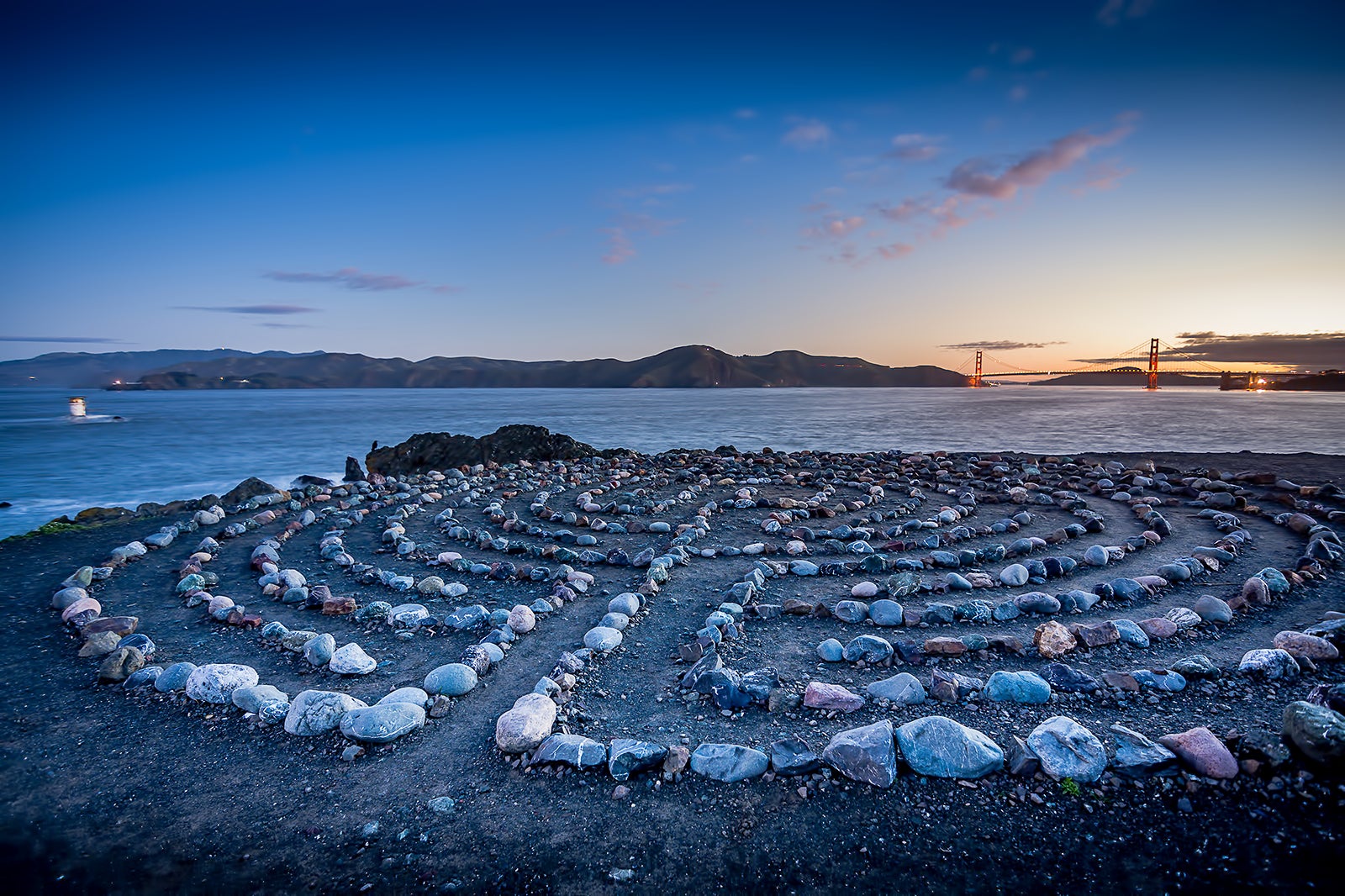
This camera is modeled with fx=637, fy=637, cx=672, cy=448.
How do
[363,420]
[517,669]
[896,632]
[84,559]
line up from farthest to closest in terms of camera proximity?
1. [363,420]
2. [84,559]
3. [896,632]
4. [517,669]

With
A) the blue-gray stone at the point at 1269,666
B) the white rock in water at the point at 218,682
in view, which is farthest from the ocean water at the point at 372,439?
the blue-gray stone at the point at 1269,666

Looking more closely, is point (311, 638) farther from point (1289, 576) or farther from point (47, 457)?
point (47, 457)

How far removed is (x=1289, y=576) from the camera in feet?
18.4

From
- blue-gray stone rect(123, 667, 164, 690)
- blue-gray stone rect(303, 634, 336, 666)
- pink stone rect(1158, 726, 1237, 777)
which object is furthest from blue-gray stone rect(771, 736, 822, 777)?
blue-gray stone rect(123, 667, 164, 690)

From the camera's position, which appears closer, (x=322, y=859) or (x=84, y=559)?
(x=322, y=859)

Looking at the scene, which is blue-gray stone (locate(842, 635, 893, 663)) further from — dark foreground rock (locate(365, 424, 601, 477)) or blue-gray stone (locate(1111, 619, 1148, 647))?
dark foreground rock (locate(365, 424, 601, 477))

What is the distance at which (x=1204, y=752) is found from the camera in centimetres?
290

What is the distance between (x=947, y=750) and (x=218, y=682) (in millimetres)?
4320

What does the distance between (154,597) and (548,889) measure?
5701mm

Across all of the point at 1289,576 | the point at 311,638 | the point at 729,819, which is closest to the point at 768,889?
the point at 729,819

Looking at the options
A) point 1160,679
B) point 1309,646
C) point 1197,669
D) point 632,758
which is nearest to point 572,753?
point 632,758

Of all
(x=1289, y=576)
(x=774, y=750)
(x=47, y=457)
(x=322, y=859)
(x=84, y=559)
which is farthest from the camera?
(x=47, y=457)

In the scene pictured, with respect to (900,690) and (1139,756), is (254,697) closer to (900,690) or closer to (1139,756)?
(900,690)

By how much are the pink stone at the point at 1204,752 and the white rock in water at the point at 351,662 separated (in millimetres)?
4687
